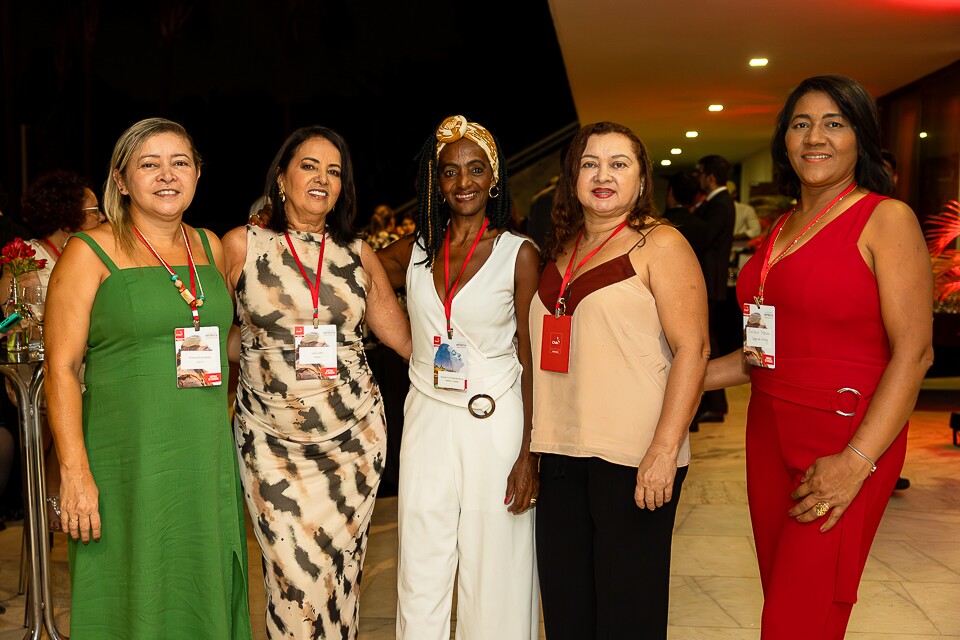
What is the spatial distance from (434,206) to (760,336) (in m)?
1.10

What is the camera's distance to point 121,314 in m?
2.28

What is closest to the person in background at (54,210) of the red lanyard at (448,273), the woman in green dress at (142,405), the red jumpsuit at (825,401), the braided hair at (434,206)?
the woman in green dress at (142,405)

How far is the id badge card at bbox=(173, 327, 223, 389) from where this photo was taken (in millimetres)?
2338

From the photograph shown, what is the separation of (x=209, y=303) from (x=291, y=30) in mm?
7894

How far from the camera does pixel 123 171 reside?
2385 millimetres

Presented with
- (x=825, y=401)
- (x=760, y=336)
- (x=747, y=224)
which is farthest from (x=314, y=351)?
(x=747, y=224)

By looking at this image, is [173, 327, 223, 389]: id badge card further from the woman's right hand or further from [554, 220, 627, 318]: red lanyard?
[554, 220, 627, 318]: red lanyard

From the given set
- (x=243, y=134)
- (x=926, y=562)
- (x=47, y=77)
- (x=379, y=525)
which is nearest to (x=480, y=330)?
(x=379, y=525)

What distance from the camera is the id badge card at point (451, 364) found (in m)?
2.59

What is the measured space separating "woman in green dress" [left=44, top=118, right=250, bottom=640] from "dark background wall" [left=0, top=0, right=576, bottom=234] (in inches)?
124

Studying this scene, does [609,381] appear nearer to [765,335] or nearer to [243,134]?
[765,335]

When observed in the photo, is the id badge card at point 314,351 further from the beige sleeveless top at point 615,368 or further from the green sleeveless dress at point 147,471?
the beige sleeveless top at point 615,368

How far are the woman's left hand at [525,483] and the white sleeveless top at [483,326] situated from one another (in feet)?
0.70

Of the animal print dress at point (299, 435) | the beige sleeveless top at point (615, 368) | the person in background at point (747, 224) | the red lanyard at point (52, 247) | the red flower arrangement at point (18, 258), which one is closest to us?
the beige sleeveless top at point (615, 368)
